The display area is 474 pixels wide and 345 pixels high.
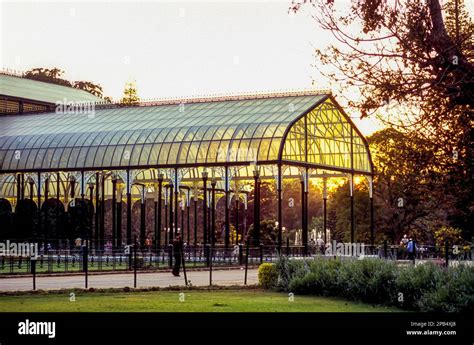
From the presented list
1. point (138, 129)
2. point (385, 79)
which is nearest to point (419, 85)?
point (385, 79)

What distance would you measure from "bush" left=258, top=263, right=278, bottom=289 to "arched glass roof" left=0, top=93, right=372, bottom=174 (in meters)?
23.2

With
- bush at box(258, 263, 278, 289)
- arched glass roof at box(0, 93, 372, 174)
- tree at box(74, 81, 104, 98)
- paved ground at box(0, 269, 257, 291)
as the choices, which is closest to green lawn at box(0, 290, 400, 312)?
bush at box(258, 263, 278, 289)

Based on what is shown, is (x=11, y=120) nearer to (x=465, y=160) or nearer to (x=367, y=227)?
(x=367, y=227)

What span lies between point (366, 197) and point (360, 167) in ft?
36.0

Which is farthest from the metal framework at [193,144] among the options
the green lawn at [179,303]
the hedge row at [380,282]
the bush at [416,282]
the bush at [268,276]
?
the bush at [416,282]

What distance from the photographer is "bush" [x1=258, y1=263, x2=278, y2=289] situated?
1117 inches

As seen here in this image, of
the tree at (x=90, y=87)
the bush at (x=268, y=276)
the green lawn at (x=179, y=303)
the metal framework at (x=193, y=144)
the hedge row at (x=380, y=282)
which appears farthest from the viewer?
the tree at (x=90, y=87)

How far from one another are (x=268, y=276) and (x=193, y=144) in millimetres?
28291

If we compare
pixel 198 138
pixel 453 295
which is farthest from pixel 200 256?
pixel 453 295

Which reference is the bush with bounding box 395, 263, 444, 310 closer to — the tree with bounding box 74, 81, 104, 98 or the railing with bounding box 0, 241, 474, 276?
the railing with bounding box 0, 241, 474, 276

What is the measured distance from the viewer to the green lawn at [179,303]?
→ 21.0m

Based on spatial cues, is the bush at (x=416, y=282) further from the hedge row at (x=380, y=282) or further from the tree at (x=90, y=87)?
the tree at (x=90, y=87)

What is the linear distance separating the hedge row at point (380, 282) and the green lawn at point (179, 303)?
0.52 meters
